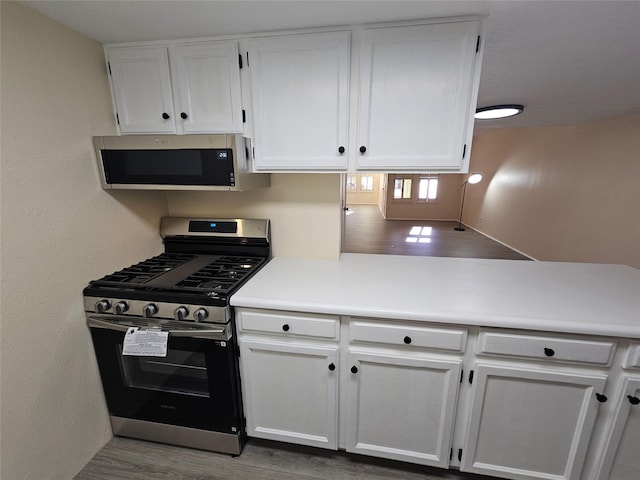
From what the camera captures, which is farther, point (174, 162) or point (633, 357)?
point (174, 162)

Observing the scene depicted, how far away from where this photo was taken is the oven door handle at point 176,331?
1.28 metres

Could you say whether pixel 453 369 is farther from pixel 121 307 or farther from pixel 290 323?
pixel 121 307

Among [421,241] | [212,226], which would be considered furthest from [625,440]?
[421,241]

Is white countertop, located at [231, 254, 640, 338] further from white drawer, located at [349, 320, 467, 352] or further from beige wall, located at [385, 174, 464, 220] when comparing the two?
beige wall, located at [385, 174, 464, 220]

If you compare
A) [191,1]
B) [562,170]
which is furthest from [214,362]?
[562,170]

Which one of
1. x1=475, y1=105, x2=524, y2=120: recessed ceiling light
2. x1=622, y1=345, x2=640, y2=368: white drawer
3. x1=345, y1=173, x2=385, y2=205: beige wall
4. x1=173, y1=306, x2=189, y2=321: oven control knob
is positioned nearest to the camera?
x1=622, y1=345, x2=640, y2=368: white drawer

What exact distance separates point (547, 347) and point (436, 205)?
756 cm

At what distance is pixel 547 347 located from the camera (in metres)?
1.10

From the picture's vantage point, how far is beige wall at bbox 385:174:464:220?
7.95m

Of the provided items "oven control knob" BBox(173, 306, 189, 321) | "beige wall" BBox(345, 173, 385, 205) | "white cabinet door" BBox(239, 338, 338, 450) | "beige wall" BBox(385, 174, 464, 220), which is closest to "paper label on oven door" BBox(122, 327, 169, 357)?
"oven control knob" BBox(173, 306, 189, 321)

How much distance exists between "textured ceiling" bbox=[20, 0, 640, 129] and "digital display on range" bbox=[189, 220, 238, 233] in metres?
0.95

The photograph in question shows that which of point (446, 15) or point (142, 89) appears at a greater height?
point (446, 15)

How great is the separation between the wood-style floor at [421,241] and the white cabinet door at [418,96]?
3426 mm

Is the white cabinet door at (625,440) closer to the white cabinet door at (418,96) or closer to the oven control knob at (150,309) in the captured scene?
the white cabinet door at (418,96)
